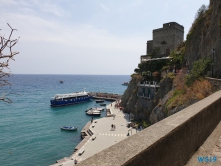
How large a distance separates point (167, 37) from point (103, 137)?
3795 cm

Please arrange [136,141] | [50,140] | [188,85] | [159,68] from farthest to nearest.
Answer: [159,68], [50,140], [188,85], [136,141]

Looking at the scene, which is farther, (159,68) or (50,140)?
(159,68)

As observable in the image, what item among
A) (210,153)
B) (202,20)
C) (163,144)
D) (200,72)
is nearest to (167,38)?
(202,20)

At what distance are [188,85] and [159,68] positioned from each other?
2784 centimetres

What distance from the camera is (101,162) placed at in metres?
2.24

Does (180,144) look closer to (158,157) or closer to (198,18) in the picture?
(158,157)

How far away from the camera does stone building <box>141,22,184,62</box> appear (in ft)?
175

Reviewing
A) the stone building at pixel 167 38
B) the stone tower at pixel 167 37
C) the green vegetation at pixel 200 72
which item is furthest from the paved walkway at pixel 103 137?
the stone tower at pixel 167 37

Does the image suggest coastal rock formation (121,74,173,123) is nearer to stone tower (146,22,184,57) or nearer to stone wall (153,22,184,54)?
stone tower (146,22,184,57)

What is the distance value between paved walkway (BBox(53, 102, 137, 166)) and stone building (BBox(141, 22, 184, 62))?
21601 mm

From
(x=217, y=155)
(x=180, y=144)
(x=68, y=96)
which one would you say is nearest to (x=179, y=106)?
(x=217, y=155)

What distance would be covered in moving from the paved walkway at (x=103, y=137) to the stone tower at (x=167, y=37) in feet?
82.2

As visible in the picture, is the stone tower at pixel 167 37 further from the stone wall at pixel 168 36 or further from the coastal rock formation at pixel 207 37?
the coastal rock formation at pixel 207 37

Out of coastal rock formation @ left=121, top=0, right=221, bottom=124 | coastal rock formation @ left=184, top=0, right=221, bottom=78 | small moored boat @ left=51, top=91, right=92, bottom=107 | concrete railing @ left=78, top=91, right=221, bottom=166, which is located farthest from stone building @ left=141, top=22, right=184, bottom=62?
concrete railing @ left=78, top=91, right=221, bottom=166
